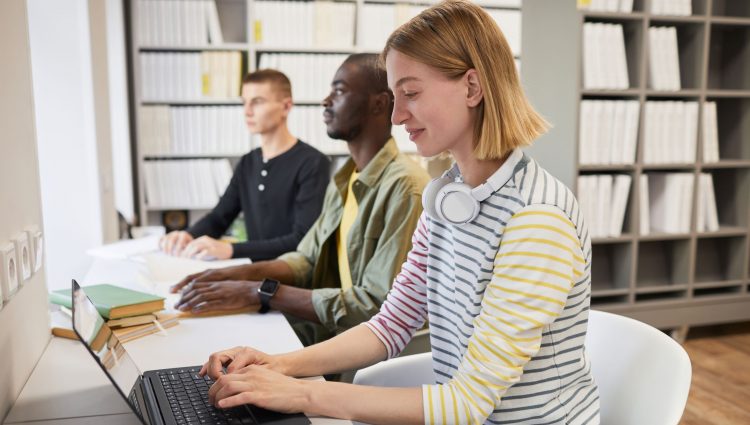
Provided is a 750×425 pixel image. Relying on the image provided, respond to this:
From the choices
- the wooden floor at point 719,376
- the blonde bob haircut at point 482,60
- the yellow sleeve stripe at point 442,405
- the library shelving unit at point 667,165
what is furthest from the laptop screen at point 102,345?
the library shelving unit at point 667,165

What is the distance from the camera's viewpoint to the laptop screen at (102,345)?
0.98m

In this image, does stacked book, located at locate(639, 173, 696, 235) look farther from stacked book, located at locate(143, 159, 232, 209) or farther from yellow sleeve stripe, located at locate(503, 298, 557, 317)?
yellow sleeve stripe, located at locate(503, 298, 557, 317)

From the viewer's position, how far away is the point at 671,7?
3404 mm

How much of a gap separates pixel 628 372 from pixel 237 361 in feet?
2.48

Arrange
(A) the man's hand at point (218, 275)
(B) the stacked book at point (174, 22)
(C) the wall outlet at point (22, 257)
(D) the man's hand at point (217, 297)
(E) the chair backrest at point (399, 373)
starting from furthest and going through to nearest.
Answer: (B) the stacked book at point (174, 22)
(A) the man's hand at point (218, 275)
(D) the man's hand at point (217, 297)
(E) the chair backrest at point (399, 373)
(C) the wall outlet at point (22, 257)

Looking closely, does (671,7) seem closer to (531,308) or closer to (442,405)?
(531,308)

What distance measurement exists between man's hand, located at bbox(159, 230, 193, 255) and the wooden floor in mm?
2030

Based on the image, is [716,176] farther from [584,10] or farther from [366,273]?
[366,273]

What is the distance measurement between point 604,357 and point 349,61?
1161 mm

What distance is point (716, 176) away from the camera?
378 cm

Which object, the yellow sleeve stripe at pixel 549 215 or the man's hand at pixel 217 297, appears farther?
the man's hand at pixel 217 297

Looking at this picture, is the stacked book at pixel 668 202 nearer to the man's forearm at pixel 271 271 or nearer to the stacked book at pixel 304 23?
the stacked book at pixel 304 23

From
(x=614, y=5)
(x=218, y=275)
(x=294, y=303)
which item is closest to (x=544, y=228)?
(x=294, y=303)

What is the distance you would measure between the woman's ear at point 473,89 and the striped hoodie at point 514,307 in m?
0.11
